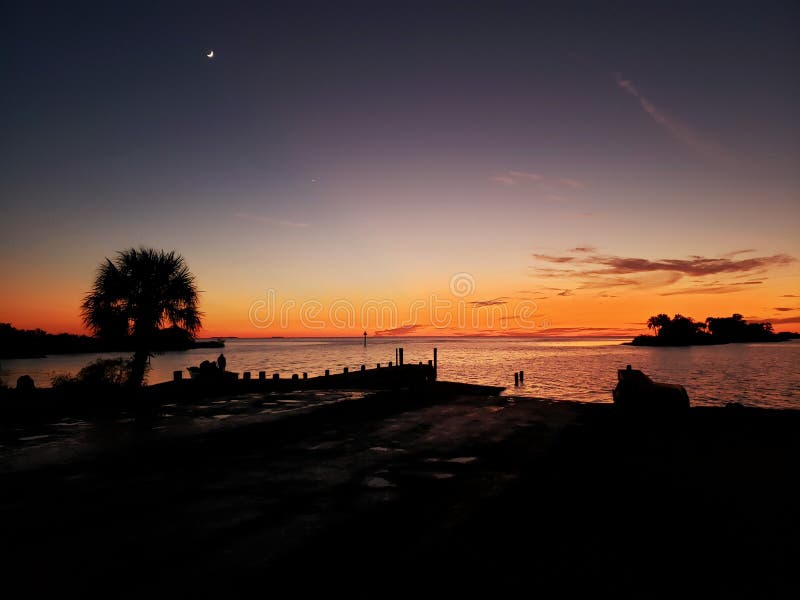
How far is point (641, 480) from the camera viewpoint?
9.22m

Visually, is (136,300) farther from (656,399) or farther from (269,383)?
(656,399)

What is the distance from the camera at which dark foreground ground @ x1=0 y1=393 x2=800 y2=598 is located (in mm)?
5090

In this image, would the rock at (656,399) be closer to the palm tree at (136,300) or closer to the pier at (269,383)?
the pier at (269,383)

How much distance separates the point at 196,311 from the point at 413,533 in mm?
23310

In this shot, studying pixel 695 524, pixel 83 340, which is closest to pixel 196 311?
pixel 695 524

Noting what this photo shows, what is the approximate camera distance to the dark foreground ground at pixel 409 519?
5090 millimetres

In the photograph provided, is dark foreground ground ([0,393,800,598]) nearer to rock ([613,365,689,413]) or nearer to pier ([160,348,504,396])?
rock ([613,365,689,413])

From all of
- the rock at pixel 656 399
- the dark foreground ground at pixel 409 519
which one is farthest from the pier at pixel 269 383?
the dark foreground ground at pixel 409 519

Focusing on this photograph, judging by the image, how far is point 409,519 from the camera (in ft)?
22.5

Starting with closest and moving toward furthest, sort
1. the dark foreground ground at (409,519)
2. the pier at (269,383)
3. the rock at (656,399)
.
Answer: the dark foreground ground at (409,519) < the rock at (656,399) < the pier at (269,383)

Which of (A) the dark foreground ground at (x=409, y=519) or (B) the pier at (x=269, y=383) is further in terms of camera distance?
(B) the pier at (x=269, y=383)

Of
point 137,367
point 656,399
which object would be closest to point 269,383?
point 137,367

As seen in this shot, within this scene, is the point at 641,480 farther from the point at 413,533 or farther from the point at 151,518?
the point at 151,518

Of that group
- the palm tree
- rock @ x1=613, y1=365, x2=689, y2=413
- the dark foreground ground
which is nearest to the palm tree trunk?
the palm tree
